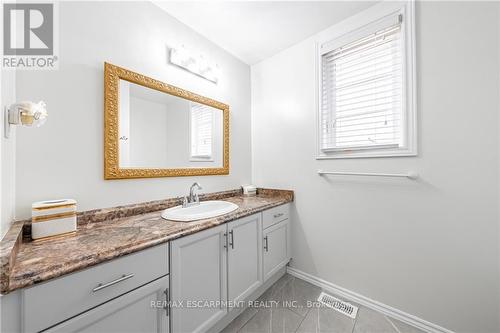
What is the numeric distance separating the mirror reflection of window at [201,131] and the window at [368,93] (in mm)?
1040

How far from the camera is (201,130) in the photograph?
1.84 metres

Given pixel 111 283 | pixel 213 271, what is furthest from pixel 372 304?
pixel 111 283

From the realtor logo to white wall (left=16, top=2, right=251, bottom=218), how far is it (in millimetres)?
45

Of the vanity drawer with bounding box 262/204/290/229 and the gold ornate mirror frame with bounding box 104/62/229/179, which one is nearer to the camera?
the gold ornate mirror frame with bounding box 104/62/229/179

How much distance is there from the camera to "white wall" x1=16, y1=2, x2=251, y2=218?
3.36 ft

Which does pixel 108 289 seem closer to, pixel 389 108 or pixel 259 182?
pixel 259 182

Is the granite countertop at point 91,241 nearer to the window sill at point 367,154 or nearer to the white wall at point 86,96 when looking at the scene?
the white wall at point 86,96

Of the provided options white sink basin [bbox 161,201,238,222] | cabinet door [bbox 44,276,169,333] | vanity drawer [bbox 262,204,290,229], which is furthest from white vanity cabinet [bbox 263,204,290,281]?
cabinet door [bbox 44,276,169,333]

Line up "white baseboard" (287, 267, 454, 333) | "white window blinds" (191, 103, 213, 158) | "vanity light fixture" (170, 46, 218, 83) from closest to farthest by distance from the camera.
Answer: "white baseboard" (287, 267, 454, 333), "vanity light fixture" (170, 46, 218, 83), "white window blinds" (191, 103, 213, 158)

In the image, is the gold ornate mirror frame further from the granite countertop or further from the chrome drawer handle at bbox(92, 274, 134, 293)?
the chrome drawer handle at bbox(92, 274, 134, 293)

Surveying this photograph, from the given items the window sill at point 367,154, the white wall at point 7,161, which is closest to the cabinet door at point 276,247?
the window sill at point 367,154

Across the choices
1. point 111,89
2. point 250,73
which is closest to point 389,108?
point 250,73

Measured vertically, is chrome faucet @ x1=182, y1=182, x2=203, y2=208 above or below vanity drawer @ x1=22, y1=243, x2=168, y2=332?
above

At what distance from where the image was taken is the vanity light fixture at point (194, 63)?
5.28ft
